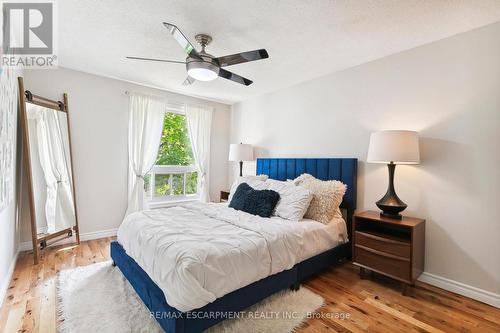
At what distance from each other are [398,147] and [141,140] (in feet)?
11.8

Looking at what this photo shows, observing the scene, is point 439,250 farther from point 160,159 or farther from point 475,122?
point 160,159

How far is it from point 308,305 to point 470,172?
1.94 meters

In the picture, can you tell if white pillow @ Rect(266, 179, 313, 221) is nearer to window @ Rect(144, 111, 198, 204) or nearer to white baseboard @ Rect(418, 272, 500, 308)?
white baseboard @ Rect(418, 272, 500, 308)

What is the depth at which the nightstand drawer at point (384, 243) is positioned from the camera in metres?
2.22

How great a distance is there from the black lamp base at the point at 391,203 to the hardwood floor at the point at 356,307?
703mm

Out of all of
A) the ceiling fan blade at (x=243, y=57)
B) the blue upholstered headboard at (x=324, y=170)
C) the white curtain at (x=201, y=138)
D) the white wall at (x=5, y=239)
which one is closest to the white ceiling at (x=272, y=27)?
the ceiling fan blade at (x=243, y=57)

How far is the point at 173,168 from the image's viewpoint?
4438mm

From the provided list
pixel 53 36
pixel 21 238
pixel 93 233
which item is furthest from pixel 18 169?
pixel 53 36

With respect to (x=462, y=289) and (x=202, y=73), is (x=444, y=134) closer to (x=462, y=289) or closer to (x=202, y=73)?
(x=462, y=289)

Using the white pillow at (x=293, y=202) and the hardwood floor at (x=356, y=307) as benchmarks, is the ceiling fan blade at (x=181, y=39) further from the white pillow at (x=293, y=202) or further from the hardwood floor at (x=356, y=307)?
the hardwood floor at (x=356, y=307)

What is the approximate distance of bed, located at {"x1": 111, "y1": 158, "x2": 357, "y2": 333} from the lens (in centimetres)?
152

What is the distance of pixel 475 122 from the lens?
2.22m

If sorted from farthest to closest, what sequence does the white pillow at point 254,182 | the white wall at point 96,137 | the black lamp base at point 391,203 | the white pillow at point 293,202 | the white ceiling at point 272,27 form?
the white wall at point 96,137, the white pillow at point 254,182, the white pillow at point 293,202, the black lamp base at point 391,203, the white ceiling at point 272,27

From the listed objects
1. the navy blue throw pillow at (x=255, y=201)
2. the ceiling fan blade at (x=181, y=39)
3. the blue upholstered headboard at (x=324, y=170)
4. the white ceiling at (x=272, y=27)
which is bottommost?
the navy blue throw pillow at (x=255, y=201)
